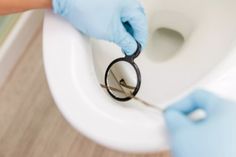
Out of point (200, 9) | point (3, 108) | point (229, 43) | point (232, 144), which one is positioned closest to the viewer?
point (232, 144)

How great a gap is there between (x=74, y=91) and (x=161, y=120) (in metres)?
0.15

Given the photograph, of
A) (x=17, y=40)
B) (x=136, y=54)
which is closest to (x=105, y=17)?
(x=136, y=54)

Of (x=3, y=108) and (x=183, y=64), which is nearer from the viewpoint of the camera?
(x=183, y=64)

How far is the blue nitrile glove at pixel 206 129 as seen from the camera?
0.55m

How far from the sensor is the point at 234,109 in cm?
57

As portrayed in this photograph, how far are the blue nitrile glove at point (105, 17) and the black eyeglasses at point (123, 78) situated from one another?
66 mm

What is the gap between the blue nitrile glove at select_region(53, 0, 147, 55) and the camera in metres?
0.67

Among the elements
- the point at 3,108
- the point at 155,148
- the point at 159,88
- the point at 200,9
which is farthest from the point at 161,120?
the point at 3,108

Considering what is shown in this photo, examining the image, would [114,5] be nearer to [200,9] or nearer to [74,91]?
[74,91]

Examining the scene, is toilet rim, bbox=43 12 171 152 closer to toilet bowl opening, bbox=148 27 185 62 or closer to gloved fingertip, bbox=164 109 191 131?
gloved fingertip, bbox=164 109 191 131

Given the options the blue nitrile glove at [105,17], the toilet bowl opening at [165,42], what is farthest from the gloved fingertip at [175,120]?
the toilet bowl opening at [165,42]

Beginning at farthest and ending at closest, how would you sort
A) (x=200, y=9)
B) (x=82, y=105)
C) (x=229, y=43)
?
(x=200, y=9) < (x=229, y=43) < (x=82, y=105)

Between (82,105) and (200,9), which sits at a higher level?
(200,9)

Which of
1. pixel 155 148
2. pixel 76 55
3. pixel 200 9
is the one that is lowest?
pixel 155 148
